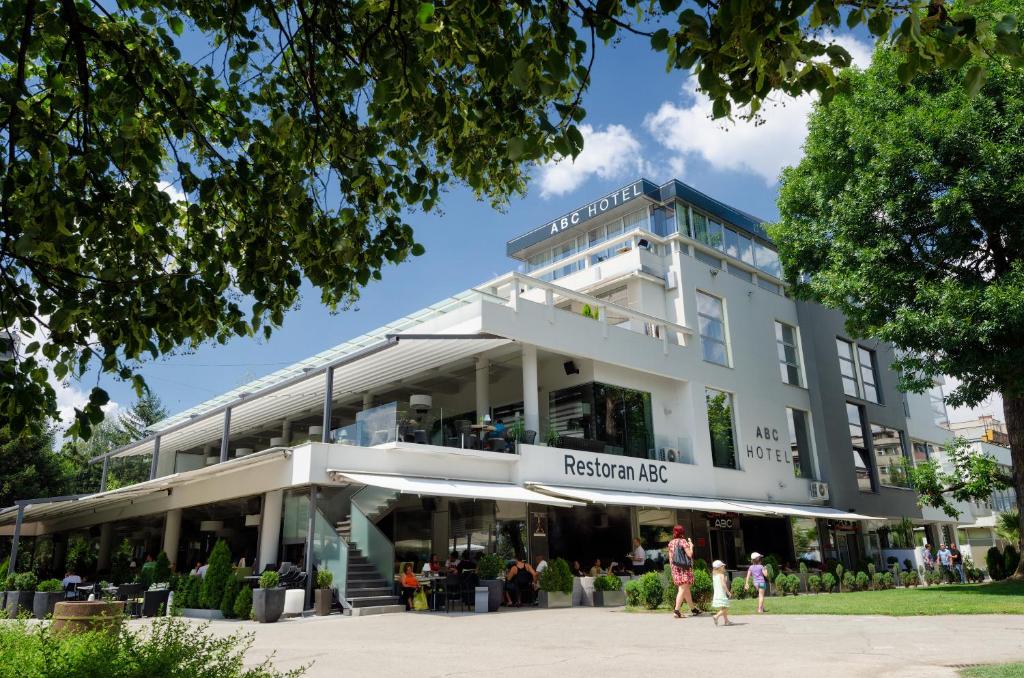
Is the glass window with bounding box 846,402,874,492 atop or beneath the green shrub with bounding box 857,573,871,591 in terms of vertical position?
atop

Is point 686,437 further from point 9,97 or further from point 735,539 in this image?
point 9,97

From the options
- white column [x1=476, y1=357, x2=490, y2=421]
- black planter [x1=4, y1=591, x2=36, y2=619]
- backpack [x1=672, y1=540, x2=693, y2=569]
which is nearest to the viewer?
backpack [x1=672, y1=540, x2=693, y2=569]

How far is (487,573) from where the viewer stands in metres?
14.5

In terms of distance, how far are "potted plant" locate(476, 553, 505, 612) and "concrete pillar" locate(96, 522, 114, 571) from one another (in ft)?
54.0

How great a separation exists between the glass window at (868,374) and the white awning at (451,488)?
17.2 metres

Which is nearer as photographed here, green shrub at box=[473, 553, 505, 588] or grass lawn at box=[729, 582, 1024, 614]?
grass lawn at box=[729, 582, 1024, 614]

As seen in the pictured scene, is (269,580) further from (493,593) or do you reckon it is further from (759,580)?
(759,580)

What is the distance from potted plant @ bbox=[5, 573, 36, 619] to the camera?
1531 cm

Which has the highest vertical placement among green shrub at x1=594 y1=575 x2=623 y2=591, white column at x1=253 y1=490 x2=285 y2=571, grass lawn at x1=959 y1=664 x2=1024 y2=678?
white column at x1=253 y1=490 x2=285 y2=571

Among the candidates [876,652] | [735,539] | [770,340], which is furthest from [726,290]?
[876,652]

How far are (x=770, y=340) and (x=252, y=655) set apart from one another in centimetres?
2136

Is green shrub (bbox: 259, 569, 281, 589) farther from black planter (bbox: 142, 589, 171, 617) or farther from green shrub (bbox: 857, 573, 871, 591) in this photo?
green shrub (bbox: 857, 573, 871, 591)

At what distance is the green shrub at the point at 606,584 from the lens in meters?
15.4

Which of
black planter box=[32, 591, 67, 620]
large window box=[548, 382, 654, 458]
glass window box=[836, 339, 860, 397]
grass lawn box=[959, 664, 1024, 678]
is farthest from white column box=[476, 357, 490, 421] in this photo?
glass window box=[836, 339, 860, 397]
